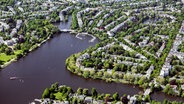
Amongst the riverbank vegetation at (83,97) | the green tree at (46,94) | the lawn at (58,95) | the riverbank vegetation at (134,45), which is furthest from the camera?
the riverbank vegetation at (134,45)

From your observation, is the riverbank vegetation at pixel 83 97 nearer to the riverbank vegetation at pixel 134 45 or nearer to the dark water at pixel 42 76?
the dark water at pixel 42 76

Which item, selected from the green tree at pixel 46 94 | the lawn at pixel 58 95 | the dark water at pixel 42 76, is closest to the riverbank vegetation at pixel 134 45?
the dark water at pixel 42 76

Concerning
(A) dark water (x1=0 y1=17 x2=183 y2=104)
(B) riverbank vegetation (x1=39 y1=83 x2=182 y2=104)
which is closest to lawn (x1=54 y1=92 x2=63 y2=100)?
(B) riverbank vegetation (x1=39 y1=83 x2=182 y2=104)

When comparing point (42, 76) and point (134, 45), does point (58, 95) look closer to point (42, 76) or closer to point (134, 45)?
point (42, 76)

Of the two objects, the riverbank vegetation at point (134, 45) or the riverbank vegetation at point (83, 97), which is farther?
Answer: the riverbank vegetation at point (134, 45)

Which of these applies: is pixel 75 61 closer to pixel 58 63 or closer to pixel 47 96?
pixel 58 63

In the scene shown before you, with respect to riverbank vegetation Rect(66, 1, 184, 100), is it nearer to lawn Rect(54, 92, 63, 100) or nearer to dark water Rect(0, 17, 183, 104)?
dark water Rect(0, 17, 183, 104)

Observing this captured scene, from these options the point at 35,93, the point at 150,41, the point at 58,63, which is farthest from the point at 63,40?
the point at 35,93

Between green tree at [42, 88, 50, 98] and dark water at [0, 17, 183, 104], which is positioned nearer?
green tree at [42, 88, 50, 98]

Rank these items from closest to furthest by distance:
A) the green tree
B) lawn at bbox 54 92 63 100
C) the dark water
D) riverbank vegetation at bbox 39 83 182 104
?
1. riverbank vegetation at bbox 39 83 182 104
2. lawn at bbox 54 92 63 100
3. the green tree
4. the dark water

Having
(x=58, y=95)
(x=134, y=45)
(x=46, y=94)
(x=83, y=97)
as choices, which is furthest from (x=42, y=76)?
(x=134, y=45)
